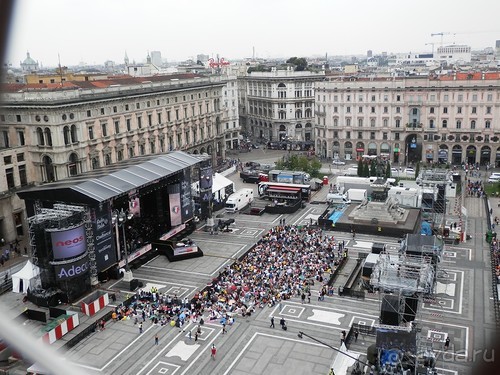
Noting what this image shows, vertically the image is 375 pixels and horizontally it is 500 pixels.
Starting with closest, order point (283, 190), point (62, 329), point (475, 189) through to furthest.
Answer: point (62, 329) < point (283, 190) < point (475, 189)

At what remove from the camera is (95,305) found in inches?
1452

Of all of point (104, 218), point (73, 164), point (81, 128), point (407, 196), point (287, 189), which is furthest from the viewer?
point (287, 189)

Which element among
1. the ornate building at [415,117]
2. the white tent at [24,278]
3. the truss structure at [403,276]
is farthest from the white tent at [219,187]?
the truss structure at [403,276]

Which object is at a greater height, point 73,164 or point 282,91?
point 282,91

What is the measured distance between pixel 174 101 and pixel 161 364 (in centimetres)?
5168

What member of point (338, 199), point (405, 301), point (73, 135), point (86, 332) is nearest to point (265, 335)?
point (405, 301)

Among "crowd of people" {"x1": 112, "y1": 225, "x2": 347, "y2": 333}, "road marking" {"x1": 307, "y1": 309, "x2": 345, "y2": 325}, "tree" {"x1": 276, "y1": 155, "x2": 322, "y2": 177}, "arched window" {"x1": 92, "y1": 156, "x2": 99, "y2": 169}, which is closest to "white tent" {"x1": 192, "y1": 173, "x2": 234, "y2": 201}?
"tree" {"x1": 276, "y1": 155, "x2": 322, "y2": 177}

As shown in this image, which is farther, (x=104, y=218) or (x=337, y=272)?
(x=337, y=272)

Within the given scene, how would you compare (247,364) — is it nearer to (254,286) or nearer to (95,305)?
(254,286)

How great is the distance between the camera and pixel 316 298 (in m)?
38.4

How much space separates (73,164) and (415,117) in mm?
53328

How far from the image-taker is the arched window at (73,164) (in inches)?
2314

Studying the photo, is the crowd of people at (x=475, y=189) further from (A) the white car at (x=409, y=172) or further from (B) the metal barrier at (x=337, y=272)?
(B) the metal barrier at (x=337, y=272)

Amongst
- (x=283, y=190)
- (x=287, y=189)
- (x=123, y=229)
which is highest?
(x=123, y=229)
